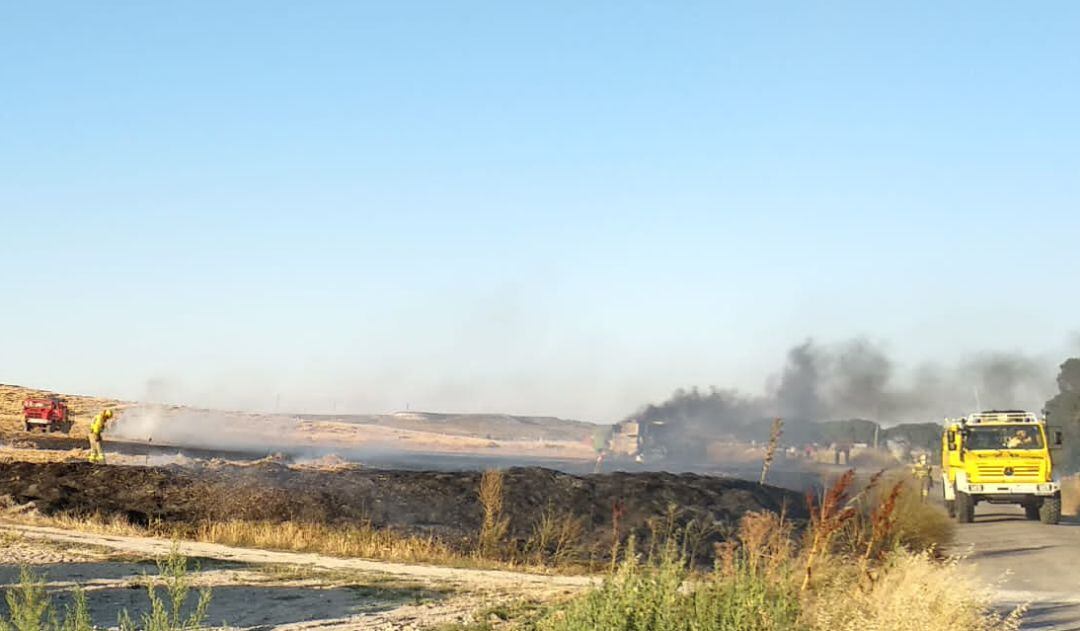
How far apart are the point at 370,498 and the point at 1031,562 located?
1451cm

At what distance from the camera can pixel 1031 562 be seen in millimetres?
21266

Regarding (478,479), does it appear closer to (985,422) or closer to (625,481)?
(625,481)

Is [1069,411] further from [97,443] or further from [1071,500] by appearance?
[97,443]

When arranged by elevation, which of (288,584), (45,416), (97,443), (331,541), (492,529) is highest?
(45,416)

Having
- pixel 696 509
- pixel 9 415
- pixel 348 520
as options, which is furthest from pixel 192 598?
pixel 9 415

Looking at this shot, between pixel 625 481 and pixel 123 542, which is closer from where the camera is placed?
pixel 123 542

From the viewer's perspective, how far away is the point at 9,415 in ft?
235

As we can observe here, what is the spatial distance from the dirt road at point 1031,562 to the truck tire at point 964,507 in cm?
29

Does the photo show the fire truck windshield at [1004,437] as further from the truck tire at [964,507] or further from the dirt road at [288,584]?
the dirt road at [288,584]

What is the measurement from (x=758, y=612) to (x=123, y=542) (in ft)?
47.5

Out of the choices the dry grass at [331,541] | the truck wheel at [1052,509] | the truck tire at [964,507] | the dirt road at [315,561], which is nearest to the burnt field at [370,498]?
the dry grass at [331,541]

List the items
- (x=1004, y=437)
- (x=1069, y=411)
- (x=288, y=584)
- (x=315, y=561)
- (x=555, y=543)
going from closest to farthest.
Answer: (x=288, y=584) → (x=315, y=561) → (x=555, y=543) → (x=1004, y=437) → (x=1069, y=411)

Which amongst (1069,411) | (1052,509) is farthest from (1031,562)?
(1069,411)

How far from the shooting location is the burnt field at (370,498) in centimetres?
2502
